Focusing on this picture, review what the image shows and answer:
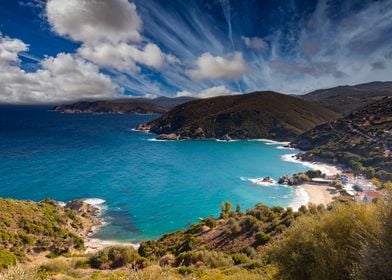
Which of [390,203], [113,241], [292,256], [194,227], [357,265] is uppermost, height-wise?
[390,203]

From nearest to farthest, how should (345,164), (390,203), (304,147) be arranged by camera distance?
(390,203) → (345,164) → (304,147)

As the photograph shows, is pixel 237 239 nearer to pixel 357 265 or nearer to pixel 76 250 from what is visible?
pixel 76 250

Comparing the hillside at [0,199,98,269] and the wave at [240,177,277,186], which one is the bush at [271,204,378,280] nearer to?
the hillside at [0,199,98,269]

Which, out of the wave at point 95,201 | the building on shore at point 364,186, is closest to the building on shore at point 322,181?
the building on shore at point 364,186

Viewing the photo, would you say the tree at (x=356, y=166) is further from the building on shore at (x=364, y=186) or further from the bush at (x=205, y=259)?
the bush at (x=205, y=259)

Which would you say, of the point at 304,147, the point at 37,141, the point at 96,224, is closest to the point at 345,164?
the point at 304,147

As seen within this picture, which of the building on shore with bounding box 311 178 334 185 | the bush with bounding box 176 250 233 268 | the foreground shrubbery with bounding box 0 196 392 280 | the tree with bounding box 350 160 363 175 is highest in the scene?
the foreground shrubbery with bounding box 0 196 392 280

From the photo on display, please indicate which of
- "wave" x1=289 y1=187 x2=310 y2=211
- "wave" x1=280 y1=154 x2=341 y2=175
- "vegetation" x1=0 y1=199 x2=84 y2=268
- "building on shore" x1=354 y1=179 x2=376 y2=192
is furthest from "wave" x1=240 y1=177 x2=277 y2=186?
"vegetation" x1=0 y1=199 x2=84 y2=268
